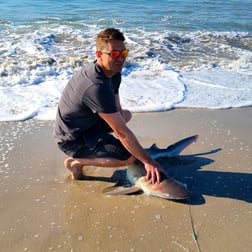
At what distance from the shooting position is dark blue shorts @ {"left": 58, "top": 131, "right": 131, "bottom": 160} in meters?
3.57

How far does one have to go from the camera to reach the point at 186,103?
5.88m

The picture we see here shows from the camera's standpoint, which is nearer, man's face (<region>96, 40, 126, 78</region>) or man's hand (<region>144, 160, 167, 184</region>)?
man's face (<region>96, 40, 126, 78</region>)

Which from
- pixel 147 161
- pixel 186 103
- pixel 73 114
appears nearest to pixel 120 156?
pixel 147 161

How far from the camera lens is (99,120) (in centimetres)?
364

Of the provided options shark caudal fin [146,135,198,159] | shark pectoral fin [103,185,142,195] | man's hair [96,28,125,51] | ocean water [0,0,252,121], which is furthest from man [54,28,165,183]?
ocean water [0,0,252,121]

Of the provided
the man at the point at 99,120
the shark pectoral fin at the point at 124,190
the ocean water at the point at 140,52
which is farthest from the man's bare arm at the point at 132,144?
the ocean water at the point at 140,52

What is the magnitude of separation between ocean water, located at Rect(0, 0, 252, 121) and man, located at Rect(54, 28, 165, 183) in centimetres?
188

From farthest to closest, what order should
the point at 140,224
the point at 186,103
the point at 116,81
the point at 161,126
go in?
the point at 186,103, the point at 161,126, the point at 116,81, the point at 140,224

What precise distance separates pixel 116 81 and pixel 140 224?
1.38 metres

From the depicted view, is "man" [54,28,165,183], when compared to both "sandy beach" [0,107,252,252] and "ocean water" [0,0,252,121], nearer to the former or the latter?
"sandy beach" [0,107,252,252]

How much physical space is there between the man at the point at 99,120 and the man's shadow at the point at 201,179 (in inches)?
12.2

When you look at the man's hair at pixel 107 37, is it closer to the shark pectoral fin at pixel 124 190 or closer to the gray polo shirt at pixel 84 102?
the gray polo shirt at pixel 84 102

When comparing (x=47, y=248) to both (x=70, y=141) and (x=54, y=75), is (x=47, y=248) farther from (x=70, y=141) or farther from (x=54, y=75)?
(x=54, y=75)

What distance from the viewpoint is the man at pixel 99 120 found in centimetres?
315
